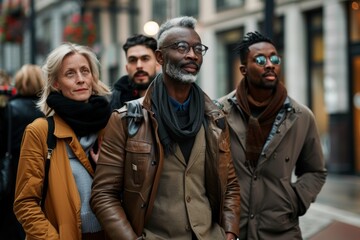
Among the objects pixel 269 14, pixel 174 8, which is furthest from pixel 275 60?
pixel 174 8

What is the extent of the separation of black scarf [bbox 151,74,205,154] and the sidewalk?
12.9 ft

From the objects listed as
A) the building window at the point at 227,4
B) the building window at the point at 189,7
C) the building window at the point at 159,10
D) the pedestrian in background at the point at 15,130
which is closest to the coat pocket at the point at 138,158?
the pedestrian in background at the point at 15,130

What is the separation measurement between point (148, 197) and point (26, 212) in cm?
71

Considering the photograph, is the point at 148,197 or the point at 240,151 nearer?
the point at 148,197

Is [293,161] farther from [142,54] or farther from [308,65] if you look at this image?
[308,65]

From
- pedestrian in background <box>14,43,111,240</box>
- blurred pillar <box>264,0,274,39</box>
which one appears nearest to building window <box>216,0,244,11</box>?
blurred pillar <box>264,0,274,39</box>

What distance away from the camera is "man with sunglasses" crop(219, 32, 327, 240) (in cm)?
371

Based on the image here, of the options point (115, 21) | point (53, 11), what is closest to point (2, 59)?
point (53, 11)

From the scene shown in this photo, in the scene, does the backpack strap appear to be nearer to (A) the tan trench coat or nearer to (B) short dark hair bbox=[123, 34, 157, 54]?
(A) the tan trench coat

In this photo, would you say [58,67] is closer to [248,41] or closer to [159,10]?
[248,41]

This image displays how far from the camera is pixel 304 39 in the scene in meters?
14.8

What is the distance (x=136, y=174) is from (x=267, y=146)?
1.18 meters

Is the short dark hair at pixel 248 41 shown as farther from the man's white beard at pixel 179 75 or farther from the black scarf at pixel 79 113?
the black scarf at pixel 79 113

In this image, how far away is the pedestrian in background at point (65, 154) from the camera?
3070 mm
